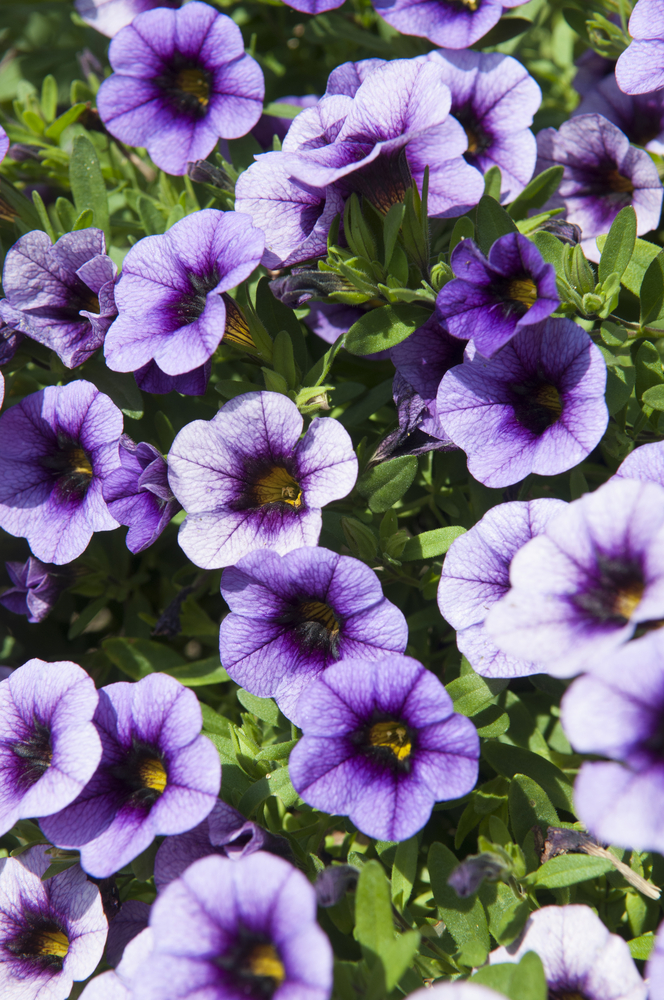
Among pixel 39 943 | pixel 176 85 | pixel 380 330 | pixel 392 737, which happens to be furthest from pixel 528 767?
pixel 176 85

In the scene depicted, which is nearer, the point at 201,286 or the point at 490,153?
the point at 201,286

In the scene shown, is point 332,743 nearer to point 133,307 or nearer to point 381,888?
point 381,888

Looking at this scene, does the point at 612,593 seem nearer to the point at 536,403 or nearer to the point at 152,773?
the point at 536,403

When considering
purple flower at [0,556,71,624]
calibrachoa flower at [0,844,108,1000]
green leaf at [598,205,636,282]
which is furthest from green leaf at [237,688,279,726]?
green leaf at [598,205,636,282]

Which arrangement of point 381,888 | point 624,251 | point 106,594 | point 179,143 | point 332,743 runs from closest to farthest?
point 381,888, point 332,743, point 624,251, point 179,143, point 106,594

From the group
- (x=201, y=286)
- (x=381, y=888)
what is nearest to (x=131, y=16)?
(x=201, y=286)

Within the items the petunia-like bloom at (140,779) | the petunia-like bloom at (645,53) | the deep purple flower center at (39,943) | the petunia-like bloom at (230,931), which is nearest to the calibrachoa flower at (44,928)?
the deep purple flower center at (39,943)

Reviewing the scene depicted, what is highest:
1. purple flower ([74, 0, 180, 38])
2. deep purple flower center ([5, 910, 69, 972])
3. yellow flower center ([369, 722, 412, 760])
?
purple flower ([74, 0, 180, 38])

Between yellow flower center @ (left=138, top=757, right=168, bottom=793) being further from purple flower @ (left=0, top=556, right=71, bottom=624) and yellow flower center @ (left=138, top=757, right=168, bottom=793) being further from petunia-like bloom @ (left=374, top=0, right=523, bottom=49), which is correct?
petunia-like bloom @ (left=374, top=0, right=523, bottom=49)
